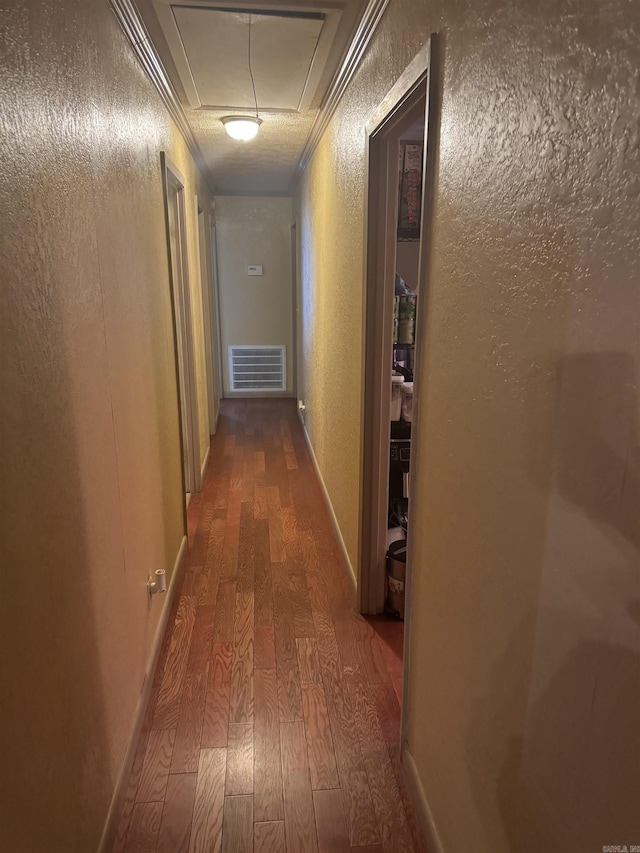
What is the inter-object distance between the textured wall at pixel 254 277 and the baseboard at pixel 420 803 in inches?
212

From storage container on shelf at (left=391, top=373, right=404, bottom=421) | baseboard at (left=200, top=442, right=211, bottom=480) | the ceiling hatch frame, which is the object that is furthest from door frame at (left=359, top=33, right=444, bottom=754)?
baseboard at (left=200, top=442, right=211, bottom=480)

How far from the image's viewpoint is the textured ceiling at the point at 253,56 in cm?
191

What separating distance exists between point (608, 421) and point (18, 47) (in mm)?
1160

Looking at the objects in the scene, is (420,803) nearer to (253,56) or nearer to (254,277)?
(253,56)

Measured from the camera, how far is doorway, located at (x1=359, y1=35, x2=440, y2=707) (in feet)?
5.46

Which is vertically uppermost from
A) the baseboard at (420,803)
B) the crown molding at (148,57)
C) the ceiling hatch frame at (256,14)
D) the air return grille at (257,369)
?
the ceiling hatch frame at (256,14)

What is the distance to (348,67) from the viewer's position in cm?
226

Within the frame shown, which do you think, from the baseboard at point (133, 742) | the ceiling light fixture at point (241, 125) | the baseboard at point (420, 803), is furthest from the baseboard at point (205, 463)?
the baseboard at point (420, 803)

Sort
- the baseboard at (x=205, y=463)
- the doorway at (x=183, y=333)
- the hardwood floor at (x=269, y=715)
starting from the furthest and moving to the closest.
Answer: the baseboard at (x=205, y=463) → the doorway at (x=183, y=333) → the hardwood floor at (x=269, y=715)

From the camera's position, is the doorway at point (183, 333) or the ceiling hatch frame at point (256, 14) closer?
the ceiling hatch frame at point (256, 14)

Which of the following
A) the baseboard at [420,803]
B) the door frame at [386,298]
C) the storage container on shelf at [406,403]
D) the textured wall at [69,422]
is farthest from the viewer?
the storage container on shelf at [406,403]

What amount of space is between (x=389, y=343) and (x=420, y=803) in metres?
1.51

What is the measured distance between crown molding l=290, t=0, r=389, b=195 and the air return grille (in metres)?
3.03

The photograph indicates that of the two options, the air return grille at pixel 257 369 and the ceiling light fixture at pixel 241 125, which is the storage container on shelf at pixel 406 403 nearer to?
the ceiling light fixture at pixel 241 125
